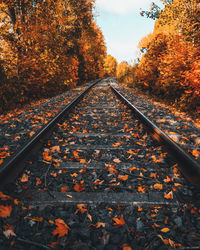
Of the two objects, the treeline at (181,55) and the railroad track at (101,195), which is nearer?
the railroad track at (101,195)

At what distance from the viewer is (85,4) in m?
16.1

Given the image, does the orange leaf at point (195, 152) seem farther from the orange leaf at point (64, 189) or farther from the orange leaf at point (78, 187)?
the orange leaf at point (64, 189)

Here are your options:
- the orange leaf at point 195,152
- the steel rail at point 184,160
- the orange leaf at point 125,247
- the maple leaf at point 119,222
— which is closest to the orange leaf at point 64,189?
the maple leaf at point 119,222

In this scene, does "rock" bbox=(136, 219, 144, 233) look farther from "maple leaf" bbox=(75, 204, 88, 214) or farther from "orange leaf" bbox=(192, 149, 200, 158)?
"orange leaf" bbox=(192, 149, 200, 158)

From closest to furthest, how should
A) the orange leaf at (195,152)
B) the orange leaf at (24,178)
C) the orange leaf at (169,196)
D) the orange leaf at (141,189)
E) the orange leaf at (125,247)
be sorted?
the orange leaf at (125,247) → the orange leaf at (169,196) → the orange leaf at (141,189) → the orange leaf at (24,178) → the orange leaf at (195,152)

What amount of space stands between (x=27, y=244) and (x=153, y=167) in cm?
187

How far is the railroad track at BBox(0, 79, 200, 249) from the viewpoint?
147cm

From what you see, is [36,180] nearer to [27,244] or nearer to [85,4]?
[27,244]

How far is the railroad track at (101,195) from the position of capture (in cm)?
147

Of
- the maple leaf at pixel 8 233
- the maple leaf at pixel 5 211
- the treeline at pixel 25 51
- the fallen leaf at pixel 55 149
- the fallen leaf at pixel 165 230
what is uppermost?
the treeline at pixel 25 51

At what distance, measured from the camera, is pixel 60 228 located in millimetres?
1533

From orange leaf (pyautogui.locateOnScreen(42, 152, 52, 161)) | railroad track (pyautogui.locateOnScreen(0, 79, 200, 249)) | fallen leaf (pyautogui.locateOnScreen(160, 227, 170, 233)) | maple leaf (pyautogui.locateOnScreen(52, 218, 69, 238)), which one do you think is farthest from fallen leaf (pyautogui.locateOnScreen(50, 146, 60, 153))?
fallen leaf (pyautogui.locateOnScreen(160, 227, 170, 233))

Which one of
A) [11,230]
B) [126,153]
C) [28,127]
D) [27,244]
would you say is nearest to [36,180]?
[11,230]

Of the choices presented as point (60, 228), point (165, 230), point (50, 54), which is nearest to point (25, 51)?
point (50, 54)
